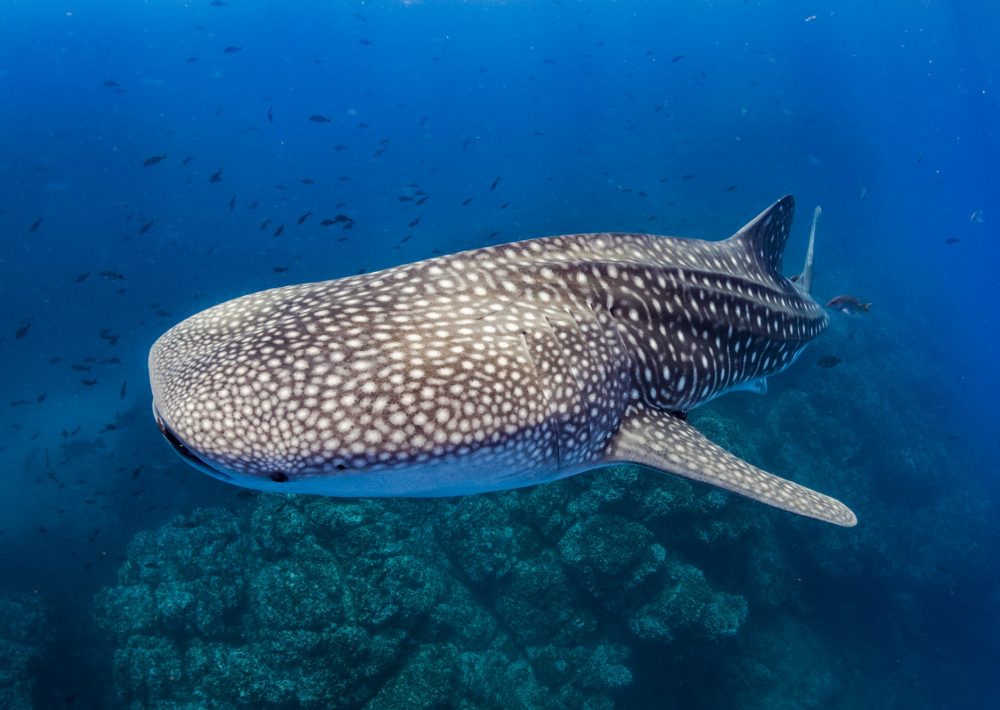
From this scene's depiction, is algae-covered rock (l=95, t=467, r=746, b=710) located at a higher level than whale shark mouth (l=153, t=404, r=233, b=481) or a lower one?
lower

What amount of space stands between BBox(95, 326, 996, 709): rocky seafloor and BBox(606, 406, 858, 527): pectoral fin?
7963mm

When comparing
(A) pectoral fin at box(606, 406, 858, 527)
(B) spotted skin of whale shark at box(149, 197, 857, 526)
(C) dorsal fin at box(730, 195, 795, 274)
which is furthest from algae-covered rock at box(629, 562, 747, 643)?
(A) pectoral fin at box(606, 406, 858, 527)

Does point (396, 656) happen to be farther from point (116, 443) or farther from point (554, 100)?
point (554, 100)

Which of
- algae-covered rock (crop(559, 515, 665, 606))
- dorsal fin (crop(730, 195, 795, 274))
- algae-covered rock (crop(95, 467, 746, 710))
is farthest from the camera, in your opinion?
algae-covered rock (crop(559, 515, 665, 606))

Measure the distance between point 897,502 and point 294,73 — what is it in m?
127

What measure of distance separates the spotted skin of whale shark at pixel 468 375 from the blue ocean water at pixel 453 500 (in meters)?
8.00

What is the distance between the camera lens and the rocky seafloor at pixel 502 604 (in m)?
9.68

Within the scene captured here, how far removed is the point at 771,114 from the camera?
64.8 metres

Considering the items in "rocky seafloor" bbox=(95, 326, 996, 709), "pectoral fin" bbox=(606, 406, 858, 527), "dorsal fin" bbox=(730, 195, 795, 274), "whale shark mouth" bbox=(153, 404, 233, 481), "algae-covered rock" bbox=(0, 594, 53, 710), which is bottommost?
"algae-covered rock" bbox=(0, 594, 53, 710)

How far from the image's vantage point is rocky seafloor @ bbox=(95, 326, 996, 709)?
31.8ft

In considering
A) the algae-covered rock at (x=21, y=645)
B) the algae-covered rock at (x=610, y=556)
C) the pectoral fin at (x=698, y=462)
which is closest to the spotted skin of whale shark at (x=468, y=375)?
the pectoral fin at (x=698, y=462)

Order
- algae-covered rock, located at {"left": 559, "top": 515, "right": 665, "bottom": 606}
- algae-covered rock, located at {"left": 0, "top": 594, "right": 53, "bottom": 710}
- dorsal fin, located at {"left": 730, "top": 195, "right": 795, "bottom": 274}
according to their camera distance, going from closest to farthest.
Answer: dorsal fin, located at {"left": 730, "top": 195, "right": 795, "bottom": 274}, algae-covered rock, located at {"left": 559, "top": 515, "right": 665, "bottom": 606}, algae-covered rock, located at {"left": 0, "top": 594, "right": 53, "bottom": 710}

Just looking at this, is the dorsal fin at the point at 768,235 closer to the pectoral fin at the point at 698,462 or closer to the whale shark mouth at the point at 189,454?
the pectoral fin at the point at 698,462

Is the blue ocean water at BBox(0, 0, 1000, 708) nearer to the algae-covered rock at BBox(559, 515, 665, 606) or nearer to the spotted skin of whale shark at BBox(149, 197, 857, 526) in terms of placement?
the algae-covered rock at BBox(559, 515, 665, 606)
